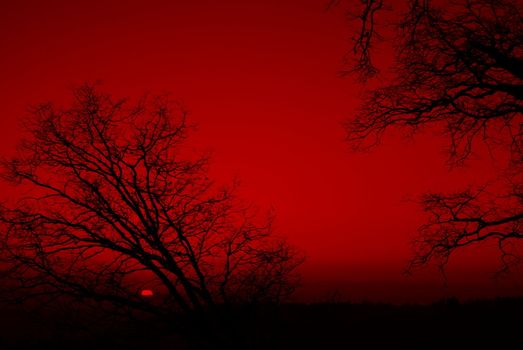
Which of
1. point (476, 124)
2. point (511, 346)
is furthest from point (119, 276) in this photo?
point (511, 346)

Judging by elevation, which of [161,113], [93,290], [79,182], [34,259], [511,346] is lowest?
[511,346]

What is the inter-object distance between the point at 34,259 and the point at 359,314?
940 centimetres

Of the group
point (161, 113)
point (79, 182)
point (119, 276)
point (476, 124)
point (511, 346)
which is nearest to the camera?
point (476, 124)

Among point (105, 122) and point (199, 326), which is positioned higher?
point (105, 122)

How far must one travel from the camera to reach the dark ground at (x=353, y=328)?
23.4 feet

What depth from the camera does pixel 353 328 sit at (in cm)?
1188

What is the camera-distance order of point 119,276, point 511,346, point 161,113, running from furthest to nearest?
point 511,346 < point 161,113 < point 119,276

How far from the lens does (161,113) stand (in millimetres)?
8430

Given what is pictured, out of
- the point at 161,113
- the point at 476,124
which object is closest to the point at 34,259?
the point at 161,113

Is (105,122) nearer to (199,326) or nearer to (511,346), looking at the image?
(199,326)

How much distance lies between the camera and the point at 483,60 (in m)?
6.12

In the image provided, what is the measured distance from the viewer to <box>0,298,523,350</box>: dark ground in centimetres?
712

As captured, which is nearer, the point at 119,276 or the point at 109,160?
the point at 119,276

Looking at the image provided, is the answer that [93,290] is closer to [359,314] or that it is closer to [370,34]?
[370,34]
